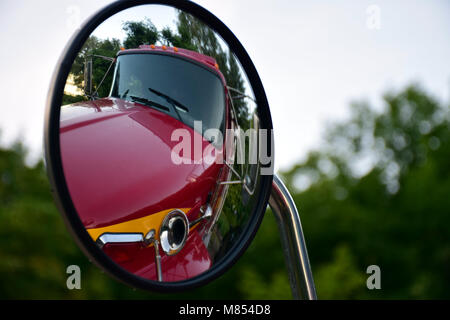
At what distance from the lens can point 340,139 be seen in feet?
90.9

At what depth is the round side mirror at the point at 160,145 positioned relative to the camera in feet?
2.98

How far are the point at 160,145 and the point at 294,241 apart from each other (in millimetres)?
379

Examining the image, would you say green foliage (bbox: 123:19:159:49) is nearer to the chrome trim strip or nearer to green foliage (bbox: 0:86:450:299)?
the chrome trim strip

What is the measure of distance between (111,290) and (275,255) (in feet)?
27.4

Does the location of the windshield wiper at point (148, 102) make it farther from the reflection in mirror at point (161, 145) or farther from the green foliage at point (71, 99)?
the green foliage at point (71, 99)

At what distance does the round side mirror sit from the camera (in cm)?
91

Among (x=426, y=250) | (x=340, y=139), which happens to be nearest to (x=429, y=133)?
(x=340, y=139)

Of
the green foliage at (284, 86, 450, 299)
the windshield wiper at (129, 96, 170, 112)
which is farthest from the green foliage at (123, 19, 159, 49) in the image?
the green foliage at (284, 86, 450, 299)

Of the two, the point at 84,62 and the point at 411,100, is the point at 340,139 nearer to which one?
the point at 411,100

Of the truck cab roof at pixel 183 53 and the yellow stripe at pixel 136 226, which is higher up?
the truck cab roof at pixel 183 53

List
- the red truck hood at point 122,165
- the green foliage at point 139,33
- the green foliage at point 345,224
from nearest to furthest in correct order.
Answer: the red truck hood at point 122,165, the green foliage at point 139,33, the green foliage at point 345,224

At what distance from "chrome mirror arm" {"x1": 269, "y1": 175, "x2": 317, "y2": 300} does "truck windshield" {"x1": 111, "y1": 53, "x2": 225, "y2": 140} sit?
0.20m

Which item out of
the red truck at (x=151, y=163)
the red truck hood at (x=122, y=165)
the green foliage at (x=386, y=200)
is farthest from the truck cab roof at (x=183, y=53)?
the green foliage at (x=386, y=200)

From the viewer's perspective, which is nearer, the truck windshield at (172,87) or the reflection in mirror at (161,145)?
the reflection in mirror at (161,145)
